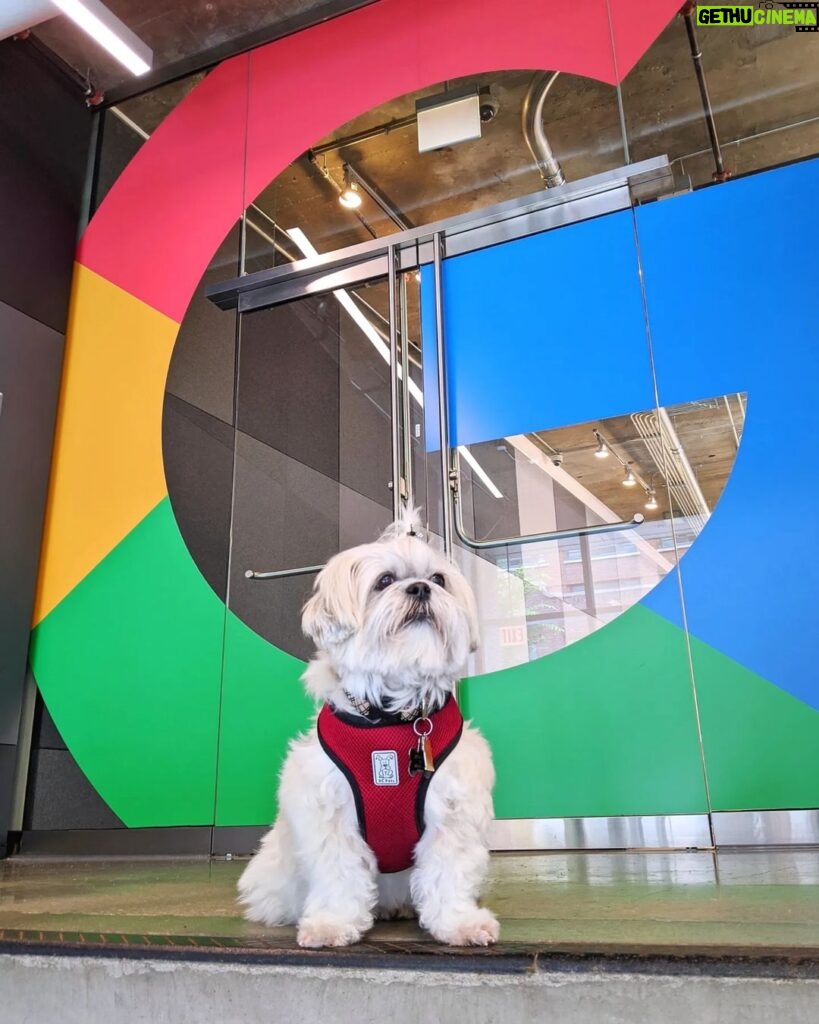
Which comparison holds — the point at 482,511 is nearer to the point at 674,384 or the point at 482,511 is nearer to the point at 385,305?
the point at 674,384

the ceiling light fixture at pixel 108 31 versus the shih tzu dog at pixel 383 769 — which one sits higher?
the ceiling light fixture at pixel 108 31

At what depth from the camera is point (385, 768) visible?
165cm

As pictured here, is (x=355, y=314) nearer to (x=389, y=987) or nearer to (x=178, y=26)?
(x=178, y=26)

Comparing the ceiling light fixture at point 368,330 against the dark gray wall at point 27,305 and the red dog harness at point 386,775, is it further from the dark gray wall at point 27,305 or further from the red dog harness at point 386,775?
the red dog harness at point 386,775

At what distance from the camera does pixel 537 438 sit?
3605 mm

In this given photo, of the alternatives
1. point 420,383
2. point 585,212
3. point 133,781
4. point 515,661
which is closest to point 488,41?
point 585,212

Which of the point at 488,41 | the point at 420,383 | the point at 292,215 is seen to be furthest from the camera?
the point at 292,215

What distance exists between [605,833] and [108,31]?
473cm

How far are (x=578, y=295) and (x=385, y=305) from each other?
101 cm

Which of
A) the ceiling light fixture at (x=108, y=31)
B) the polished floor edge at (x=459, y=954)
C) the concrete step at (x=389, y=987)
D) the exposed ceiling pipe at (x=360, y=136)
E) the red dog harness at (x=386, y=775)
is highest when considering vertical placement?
the ceiling light fixture at (x=108, y=31)

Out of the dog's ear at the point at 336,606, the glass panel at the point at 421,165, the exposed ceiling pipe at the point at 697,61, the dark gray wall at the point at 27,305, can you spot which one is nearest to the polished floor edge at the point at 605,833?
the dog's ear at the point at 336,606

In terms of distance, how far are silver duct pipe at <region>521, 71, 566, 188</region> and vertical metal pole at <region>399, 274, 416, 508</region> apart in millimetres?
868

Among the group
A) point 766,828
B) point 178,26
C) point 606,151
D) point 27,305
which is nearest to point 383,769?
point 766,828

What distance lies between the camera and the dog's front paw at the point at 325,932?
1426mm
